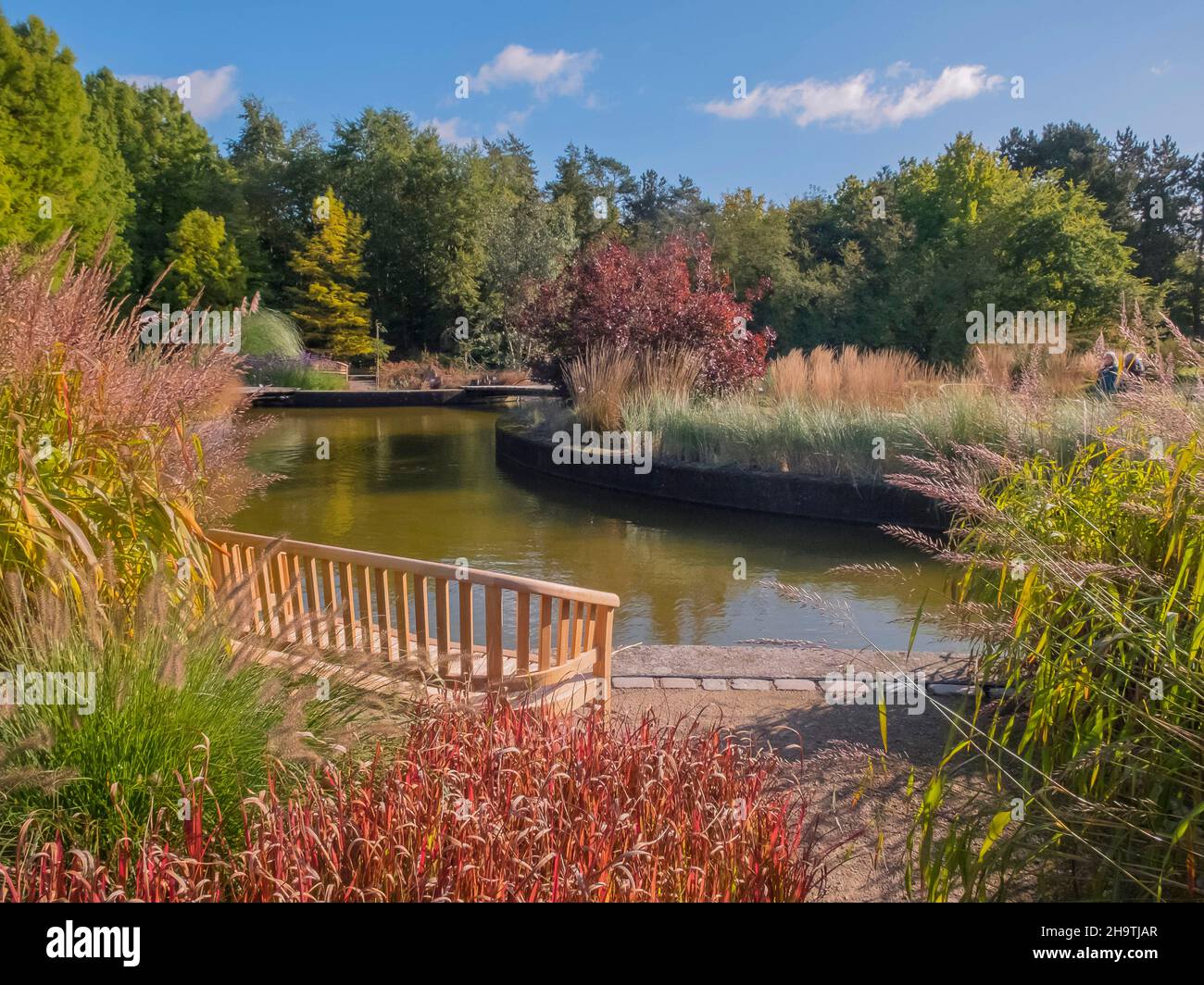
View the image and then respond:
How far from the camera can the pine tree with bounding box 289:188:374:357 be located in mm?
31703

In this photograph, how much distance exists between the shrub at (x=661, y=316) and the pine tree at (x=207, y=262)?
20.6 meters

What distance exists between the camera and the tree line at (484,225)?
20.4 meters

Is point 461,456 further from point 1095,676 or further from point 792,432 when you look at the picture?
point 1095,676

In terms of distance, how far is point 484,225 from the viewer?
115 feet

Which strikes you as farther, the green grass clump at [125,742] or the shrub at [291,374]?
the shrub at [291,374]

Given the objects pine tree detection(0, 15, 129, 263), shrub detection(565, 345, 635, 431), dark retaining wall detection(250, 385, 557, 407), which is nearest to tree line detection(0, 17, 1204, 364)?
pine tree detection(0, 15, 129, 263)

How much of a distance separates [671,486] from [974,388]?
130 inches

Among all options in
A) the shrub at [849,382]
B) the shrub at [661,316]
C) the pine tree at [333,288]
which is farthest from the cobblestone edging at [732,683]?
the pine tree at [333,288]

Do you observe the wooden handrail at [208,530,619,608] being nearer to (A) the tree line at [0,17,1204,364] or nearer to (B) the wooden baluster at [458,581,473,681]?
(B) the wooden baluster at [458,581,473,681]

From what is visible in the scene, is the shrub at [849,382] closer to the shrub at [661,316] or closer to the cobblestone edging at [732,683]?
the shrub at [661,316]

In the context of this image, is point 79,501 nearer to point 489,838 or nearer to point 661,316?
point 489,838

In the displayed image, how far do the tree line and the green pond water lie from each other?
25.7 feet
